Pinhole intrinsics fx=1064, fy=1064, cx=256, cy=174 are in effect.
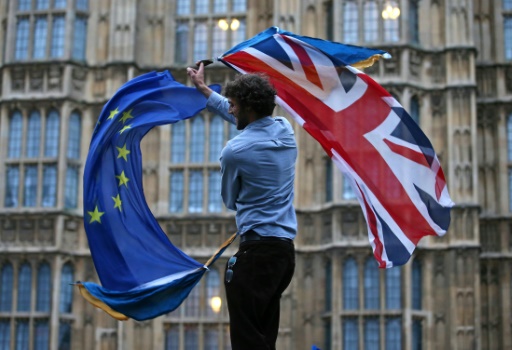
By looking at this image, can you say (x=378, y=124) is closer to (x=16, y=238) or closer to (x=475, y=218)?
(x=475, y=218)

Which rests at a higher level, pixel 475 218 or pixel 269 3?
pixel 269 3

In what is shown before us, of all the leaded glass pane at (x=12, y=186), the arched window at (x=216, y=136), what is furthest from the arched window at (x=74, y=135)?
the arched window at (x=216, y=136)

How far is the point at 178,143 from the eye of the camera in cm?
2588

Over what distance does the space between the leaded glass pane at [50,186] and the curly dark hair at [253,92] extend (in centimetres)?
1962

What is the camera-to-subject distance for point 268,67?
28.7 feet

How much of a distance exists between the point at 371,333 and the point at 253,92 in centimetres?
1820

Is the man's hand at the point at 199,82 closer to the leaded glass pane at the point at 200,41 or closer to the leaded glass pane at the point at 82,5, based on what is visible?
the leaded glass pane at the point at 200,41

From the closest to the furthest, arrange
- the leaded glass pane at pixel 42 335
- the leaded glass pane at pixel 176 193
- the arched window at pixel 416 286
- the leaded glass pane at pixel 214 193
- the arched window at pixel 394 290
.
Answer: the arched window at pixel 394 290
the arched window at pixel 416 286
the leaded glass pane at pixel 42 335
the leaded glass pane at pixel 214 193
the leaded glass pane at pixel 176 193

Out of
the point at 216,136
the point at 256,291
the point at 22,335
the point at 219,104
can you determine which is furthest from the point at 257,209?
the point at 216,136

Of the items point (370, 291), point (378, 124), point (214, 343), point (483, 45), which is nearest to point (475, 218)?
point (370, 291)

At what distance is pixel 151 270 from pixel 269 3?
63.0 ft

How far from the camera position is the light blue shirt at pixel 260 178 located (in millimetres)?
6055

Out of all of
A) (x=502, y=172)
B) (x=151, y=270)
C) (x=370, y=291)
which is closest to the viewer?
(x=151, y=270)

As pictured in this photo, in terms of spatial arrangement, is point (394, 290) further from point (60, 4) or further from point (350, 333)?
point (60, 4)
